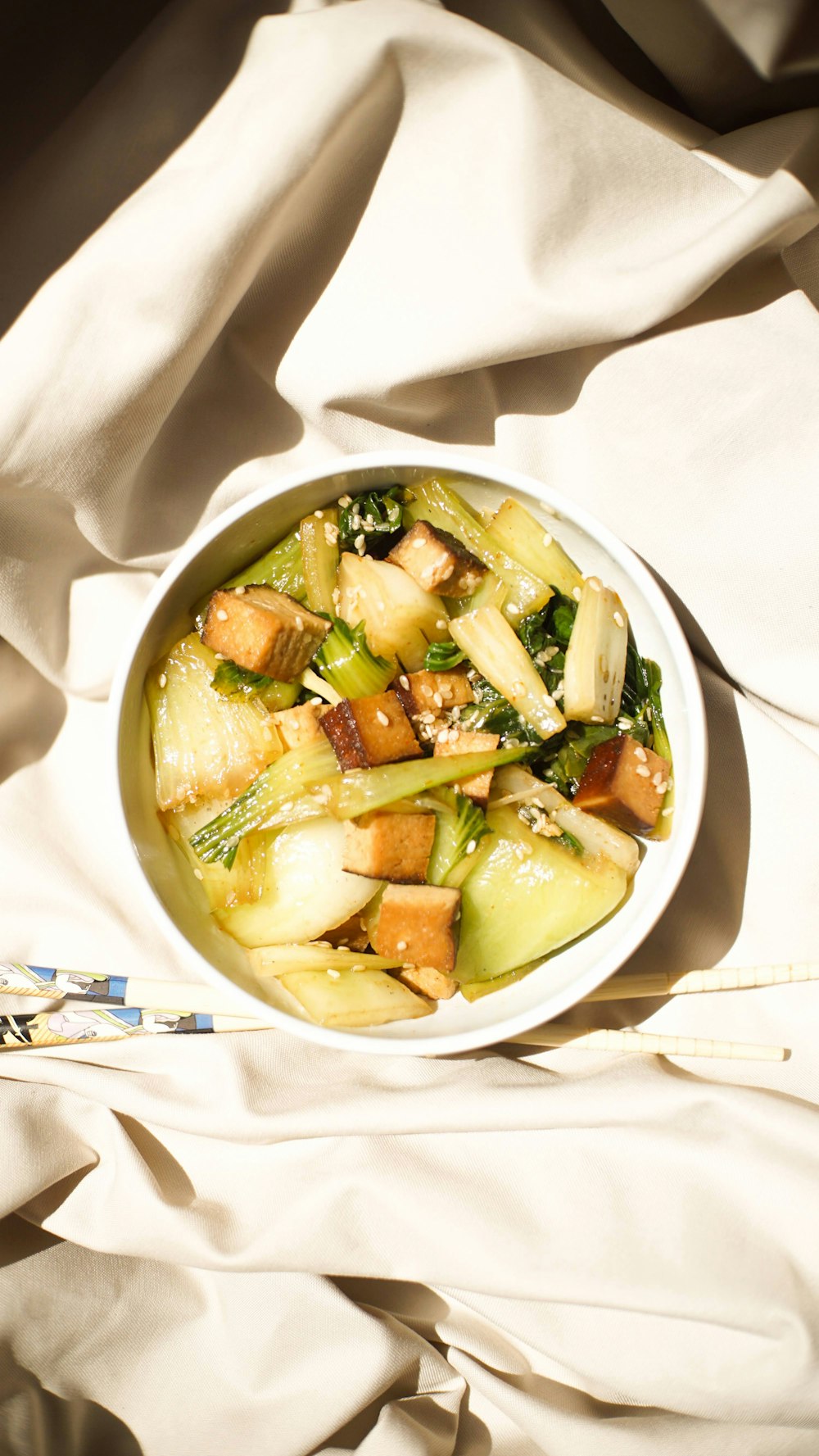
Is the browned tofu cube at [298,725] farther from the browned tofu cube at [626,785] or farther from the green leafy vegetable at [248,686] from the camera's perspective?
the browned tofu cube at [626,785]

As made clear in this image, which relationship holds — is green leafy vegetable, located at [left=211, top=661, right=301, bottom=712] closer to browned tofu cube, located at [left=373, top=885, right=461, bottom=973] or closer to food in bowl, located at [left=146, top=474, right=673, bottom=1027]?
food in bowl, located at [left=146, top=474, right=673, bottom=1027]

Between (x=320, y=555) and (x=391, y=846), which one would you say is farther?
(x=320, y=555)

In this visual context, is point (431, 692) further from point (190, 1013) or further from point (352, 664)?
point (190, 1013)

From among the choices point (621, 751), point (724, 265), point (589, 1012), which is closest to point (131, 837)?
point (621, 751)

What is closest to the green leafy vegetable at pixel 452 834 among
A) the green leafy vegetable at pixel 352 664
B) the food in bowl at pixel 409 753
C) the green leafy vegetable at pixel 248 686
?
the food in bowl at pixel 409 753

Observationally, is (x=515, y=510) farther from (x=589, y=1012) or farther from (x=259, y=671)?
(x=589, y=1012)

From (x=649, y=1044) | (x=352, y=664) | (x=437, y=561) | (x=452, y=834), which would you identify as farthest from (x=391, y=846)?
(x=649, y=1044)
